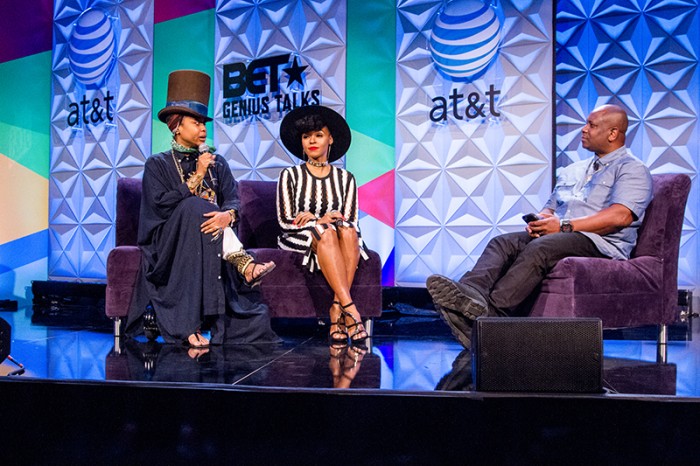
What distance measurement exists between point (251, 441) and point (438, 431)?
649mm

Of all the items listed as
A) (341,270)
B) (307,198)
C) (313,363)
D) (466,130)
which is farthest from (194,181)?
(466,130)

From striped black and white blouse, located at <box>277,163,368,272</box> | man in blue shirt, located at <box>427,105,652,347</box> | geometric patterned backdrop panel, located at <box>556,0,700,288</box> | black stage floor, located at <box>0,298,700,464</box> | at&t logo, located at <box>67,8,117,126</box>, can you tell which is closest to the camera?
black stage floor, located at <box>0,298,700,464</box>

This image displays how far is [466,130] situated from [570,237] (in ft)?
7.84

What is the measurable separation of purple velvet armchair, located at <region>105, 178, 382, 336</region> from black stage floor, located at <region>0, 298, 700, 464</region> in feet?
3.38

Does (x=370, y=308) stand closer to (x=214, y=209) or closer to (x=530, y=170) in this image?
(x=214, y=209)

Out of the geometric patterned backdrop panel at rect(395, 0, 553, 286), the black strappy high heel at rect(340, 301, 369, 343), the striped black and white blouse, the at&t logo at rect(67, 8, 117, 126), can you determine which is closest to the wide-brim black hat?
the striped black and white blouse

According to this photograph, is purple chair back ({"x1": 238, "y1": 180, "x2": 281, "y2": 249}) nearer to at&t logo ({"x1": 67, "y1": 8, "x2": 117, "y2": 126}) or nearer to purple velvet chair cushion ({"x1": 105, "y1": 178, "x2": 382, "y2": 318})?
purple velvet chair cushion ({"x1": 105, "y1": 178, "x2": 382, "y2": 318})

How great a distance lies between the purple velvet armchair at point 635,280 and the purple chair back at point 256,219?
80.6 inches

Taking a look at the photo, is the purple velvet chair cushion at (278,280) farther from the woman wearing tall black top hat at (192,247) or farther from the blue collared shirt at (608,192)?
the blue collared shirt at (608,192)

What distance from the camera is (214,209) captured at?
3.48 meters

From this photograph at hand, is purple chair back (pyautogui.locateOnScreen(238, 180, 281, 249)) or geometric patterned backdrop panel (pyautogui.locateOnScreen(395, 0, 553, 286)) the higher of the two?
geometric patterned backdrop panel (pyautogui.locateOnScreen(395, 0, 553, 286))

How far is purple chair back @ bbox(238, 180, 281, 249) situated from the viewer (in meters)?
4.50

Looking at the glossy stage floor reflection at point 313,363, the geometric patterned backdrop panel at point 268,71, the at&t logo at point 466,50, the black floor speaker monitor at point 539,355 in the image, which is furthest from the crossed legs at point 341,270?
the geometric patterned backdrop panel at point 268,71

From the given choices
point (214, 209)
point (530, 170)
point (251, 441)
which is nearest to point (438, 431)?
point (251, 441)
